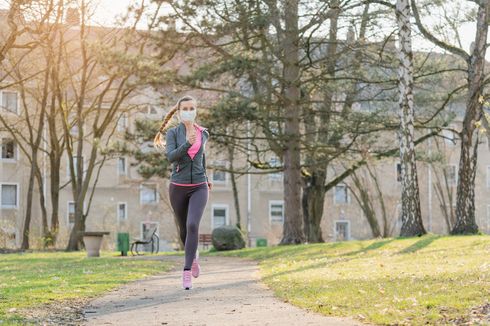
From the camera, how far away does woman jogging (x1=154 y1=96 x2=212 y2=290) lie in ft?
35.1

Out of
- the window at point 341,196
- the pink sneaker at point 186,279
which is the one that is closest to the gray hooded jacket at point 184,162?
the pink sneaker at point 186,279

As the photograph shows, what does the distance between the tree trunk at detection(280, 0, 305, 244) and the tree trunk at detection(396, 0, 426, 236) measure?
310 cm

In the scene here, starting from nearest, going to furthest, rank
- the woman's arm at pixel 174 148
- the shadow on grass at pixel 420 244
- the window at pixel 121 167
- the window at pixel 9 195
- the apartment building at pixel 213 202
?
the woman's arm at pixel 174 148
the shadow on grass at pixel 420 244
the apartment building at pixel 213 202
the window at pixel 9 195
the window at pixel 121 167

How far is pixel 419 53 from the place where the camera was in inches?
1196

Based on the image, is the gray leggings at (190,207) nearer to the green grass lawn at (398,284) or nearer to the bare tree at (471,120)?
the green grass lawn at (398,284)

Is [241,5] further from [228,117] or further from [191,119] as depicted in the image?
[191,119]

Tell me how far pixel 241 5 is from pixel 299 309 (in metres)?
19.4

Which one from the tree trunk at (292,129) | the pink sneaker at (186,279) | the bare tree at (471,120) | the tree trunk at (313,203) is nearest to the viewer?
the pink sneaker at (186,279)

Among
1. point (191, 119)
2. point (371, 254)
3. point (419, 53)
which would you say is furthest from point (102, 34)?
point (191, 119)

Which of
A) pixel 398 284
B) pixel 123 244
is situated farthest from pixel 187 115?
pixel 123 244

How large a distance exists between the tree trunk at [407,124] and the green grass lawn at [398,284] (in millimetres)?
4427

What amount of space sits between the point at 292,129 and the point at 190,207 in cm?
1969

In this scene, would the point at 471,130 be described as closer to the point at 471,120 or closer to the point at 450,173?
the point at 471,120

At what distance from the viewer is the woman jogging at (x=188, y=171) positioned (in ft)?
35.1
